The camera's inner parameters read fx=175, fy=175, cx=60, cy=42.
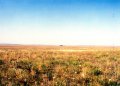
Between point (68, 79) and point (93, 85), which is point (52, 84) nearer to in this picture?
point (68, 79)

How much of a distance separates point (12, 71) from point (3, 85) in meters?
2.03

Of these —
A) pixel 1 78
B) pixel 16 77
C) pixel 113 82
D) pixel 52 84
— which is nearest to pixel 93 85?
pixel 113 82

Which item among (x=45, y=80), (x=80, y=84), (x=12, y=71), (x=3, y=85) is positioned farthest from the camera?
(x=12, y=71)

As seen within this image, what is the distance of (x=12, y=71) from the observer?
851 centimetres

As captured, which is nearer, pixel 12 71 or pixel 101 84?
pixel 101 84

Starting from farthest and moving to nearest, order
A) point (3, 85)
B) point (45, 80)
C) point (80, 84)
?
point (45, 80), point (80, 84), point (3, 85)

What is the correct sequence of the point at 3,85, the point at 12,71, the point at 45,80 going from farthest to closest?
the point at 12,71
the point at 45,80
the point at 3,85

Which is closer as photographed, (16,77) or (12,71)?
(16,77)

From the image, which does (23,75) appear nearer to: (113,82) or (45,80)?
(45,80)

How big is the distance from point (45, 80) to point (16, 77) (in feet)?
4.31

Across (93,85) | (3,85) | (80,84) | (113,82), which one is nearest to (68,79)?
(80,84)

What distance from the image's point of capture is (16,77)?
7652mm

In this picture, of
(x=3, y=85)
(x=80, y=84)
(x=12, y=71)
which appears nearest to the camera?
(x=3, y=85)

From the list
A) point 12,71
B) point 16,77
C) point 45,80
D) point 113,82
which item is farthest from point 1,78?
point 113,82
